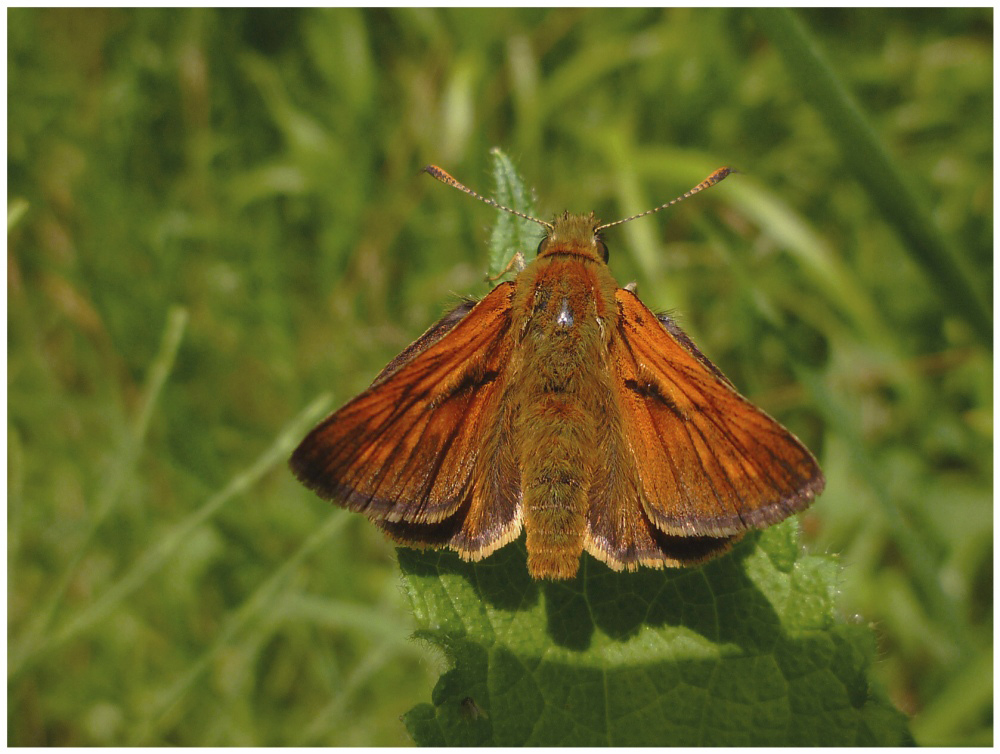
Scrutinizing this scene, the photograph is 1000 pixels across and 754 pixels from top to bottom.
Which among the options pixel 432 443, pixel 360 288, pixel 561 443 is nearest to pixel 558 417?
pixel 561 443

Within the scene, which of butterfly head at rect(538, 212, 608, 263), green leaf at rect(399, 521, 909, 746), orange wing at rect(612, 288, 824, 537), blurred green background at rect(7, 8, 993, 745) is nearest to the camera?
orange wing at rect(612, 288, 824, 537)

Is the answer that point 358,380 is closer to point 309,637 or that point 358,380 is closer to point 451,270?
point 451,270

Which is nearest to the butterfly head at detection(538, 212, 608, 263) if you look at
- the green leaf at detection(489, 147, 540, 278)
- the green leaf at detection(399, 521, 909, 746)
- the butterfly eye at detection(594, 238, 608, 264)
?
the butterfly eye at detection(594, 238, 608, 264)

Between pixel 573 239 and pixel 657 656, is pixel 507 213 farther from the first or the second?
pixel 657 656

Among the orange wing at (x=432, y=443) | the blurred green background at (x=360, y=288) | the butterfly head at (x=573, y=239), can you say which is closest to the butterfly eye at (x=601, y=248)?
the butterfly head at (x=573, y=239)

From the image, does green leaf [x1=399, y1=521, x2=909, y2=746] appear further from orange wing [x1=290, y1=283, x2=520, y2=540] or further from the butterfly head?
the butterfly head

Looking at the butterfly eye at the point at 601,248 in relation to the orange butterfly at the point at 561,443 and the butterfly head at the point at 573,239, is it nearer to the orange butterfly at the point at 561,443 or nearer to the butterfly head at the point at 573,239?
the butterfly head at the point at 573,239

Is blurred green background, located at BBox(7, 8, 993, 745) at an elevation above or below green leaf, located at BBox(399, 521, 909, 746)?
above
